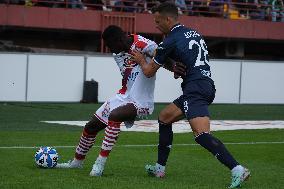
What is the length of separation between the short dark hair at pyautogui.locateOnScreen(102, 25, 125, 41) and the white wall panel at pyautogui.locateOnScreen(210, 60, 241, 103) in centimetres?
1842

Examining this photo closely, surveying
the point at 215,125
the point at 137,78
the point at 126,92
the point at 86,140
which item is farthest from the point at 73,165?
the point at 215,125

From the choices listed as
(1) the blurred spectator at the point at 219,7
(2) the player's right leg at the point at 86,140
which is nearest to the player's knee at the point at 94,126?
(2) the player's right leg at the point at 86,140

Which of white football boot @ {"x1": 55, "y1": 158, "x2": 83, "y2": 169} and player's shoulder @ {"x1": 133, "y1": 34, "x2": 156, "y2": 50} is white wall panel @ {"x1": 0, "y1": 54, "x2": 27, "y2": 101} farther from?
player's shoulder @ {"x1": 133, "y1": 34, "x2": 156, "y2": 50}

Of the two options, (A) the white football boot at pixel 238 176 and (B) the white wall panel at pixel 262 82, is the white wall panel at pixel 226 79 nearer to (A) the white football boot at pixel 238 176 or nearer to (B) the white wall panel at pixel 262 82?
(B) the white wall panel at pixel 262 82

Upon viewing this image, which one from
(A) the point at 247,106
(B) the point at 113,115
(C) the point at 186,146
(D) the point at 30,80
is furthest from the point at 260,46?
(B) the point at 113,115

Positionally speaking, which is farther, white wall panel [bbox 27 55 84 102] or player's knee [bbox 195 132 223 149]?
white wall panel [bbox 27 55 84 102]

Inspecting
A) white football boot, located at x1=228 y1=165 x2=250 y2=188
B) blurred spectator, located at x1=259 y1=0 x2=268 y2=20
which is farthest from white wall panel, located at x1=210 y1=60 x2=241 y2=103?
white football boot, located at x1=228 y1=165 x2=250 y2=188

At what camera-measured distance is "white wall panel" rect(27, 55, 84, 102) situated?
25266 millimetres

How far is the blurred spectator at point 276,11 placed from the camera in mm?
36594

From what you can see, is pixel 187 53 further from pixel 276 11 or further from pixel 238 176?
pixel 276 11

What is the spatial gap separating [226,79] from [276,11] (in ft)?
30.7

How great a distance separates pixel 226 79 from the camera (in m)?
28.3

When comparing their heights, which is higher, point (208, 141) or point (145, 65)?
point (145, 65)

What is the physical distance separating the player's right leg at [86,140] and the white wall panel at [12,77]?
14.6m
